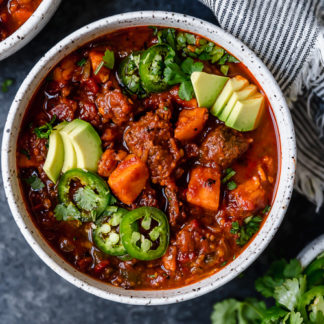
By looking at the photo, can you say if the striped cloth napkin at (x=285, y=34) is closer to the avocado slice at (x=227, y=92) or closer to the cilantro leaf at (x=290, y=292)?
the avocado slice at (x=227, y=92)

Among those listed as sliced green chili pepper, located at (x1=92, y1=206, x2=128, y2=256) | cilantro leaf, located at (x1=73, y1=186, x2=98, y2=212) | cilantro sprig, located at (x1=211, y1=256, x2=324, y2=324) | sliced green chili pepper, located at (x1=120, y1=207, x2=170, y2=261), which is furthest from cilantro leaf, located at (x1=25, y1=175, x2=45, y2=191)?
cilantro sprig, located at (x1=211, y1=256, x2=324, y2=324)

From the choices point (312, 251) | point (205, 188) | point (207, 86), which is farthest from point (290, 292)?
point (207, 86)

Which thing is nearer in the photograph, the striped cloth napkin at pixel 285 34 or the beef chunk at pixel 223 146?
the beef chunk at pixel 223 146

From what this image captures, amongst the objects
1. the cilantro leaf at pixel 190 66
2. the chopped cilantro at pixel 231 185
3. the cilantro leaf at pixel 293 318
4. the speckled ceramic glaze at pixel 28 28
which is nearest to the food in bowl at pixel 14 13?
the speckled ceramic glaze at pixel 28 28

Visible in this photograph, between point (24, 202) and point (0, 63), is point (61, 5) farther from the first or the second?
point (24, 202)

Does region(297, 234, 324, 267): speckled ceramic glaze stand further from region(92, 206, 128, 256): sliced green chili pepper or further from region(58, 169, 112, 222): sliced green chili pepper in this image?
region(58, 169, 112, 222): sliced green chili pepper

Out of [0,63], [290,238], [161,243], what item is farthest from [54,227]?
[290,238]
